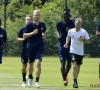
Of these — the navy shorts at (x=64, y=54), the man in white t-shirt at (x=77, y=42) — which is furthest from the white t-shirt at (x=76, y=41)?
the navy shorts at (x=64, y=54)

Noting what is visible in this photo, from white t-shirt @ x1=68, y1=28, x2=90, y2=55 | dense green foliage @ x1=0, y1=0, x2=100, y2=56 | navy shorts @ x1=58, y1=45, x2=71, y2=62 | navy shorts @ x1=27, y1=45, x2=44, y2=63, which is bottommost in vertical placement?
dense green foliage @ x1=0, y1=0, x2=100, y2=56

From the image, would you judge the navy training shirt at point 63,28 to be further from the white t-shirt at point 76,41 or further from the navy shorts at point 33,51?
the navy shorts at point 33,51

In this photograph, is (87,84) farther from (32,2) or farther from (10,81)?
(32,2)

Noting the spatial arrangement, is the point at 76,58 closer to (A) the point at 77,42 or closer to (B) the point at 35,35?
(A) the point at 77,42

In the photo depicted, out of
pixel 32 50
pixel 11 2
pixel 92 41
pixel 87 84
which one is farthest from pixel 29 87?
pixel 11 2

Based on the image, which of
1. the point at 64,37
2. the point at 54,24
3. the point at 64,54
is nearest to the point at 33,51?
the point at 64,54

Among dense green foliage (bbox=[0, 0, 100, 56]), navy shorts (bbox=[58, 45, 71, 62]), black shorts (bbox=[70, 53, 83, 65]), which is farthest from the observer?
dense green foliage (bbox=[0, 0, 100, 56])

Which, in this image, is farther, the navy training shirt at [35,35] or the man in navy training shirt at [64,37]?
the man in navy training shirt at [64,37]

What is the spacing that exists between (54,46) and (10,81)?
20.9 metres

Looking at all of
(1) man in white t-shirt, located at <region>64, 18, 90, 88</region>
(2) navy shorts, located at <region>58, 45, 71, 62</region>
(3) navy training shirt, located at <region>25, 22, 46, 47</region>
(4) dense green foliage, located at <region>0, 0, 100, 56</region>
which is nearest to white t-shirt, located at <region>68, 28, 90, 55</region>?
(1) man in white t-shirt, located at <region>64, 18, 90, 88</region>

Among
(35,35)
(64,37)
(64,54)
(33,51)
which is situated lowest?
(64,54)

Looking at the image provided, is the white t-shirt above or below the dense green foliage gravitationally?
above

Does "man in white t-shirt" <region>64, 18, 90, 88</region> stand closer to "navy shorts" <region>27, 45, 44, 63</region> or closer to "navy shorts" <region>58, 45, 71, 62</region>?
"navy shorts" <region>58, 45, 71, 62</region>

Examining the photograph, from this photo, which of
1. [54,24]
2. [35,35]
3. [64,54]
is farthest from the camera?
[54,24]
